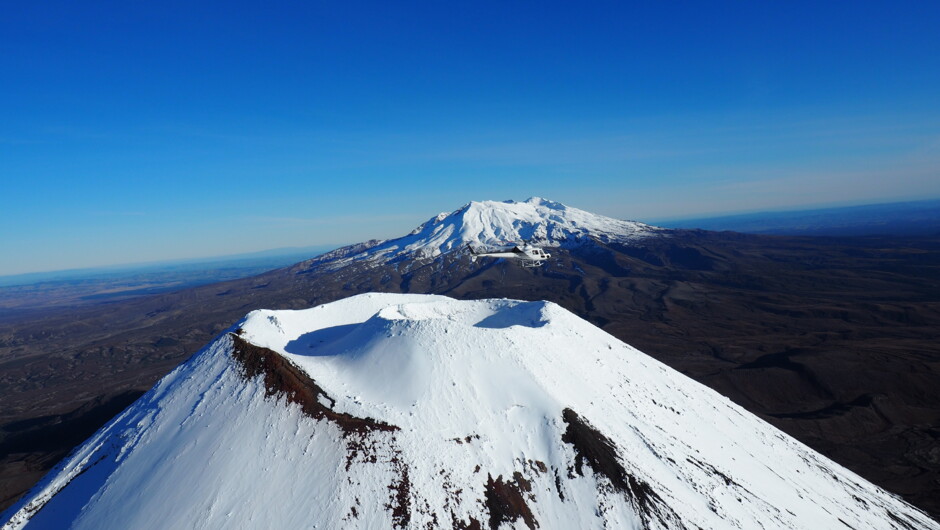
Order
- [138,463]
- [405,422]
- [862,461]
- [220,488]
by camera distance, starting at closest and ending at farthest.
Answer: [220,488], [138,463], [405,422], [862,461]

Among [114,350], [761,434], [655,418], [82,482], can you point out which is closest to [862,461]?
[761,434]

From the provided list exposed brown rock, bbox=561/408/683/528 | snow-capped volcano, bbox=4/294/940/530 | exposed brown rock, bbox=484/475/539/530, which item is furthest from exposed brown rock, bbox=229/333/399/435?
exposed brown rock, bbox=561/408/683/528

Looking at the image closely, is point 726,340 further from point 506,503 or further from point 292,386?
point 292,386

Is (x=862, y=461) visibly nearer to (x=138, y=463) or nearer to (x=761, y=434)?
(x=761, y=434)

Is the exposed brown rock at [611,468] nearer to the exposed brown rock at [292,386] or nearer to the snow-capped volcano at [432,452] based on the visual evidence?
the snow-capped volcano at [432,452]

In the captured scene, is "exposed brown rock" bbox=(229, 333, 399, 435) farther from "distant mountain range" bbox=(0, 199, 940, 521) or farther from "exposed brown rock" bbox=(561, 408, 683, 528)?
"distant mountain range" bbox=(0, 199, 940, 521)

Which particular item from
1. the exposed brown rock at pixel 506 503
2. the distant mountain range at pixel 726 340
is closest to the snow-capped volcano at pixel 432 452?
the exposed brown rock at pixel 506 503

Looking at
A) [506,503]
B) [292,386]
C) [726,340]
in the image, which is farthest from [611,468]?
Answer: [726,340]
